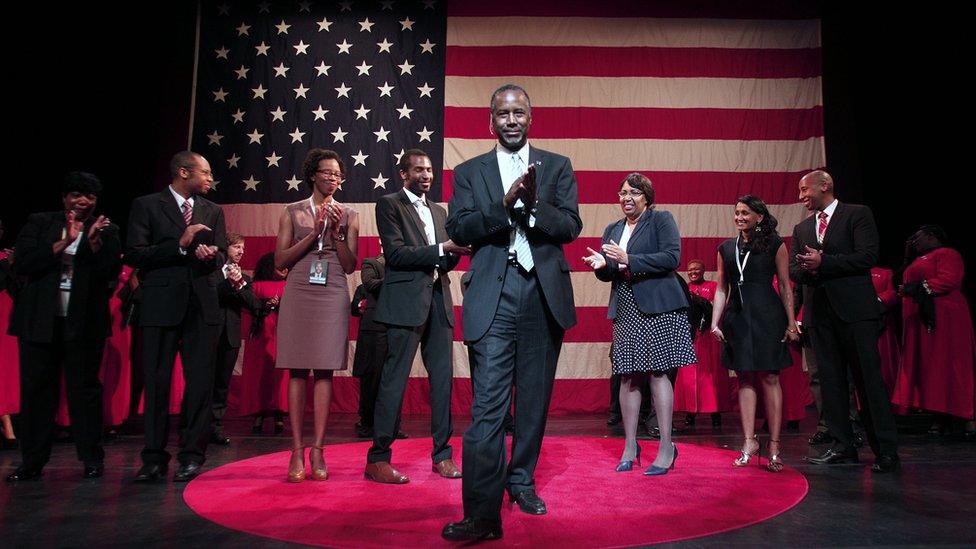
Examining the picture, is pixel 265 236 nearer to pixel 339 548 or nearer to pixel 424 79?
pixel 424 79

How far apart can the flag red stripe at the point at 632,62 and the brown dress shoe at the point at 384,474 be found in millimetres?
4935

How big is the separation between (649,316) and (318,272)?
1828mm

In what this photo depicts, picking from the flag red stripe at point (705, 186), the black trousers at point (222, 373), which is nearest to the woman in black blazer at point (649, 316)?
the black trousers at point (222, 373)

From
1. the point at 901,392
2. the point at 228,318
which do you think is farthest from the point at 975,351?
the point at 228,318

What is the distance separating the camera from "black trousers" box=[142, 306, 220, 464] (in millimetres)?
3699

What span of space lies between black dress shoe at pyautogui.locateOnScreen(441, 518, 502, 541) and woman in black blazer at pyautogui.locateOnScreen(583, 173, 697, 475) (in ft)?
5.29

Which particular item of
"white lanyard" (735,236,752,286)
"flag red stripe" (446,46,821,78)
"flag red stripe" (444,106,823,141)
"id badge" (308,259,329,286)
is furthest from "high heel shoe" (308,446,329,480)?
"flag red stripe" (446,46,821,78)

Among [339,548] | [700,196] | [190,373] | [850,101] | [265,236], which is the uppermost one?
[850,101]

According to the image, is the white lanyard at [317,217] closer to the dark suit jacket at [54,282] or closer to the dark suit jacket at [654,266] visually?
the dark suit jacket at [54,282]

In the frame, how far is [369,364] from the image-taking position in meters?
5.59

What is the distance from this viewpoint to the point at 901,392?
5.92 meters

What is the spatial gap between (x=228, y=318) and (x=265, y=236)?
1.98m

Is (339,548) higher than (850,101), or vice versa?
(850,101)

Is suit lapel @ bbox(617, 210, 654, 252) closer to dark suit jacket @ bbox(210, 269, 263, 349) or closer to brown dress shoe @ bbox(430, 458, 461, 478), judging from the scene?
brown dress shoe @ bbox(430, 458, 461, 478)
